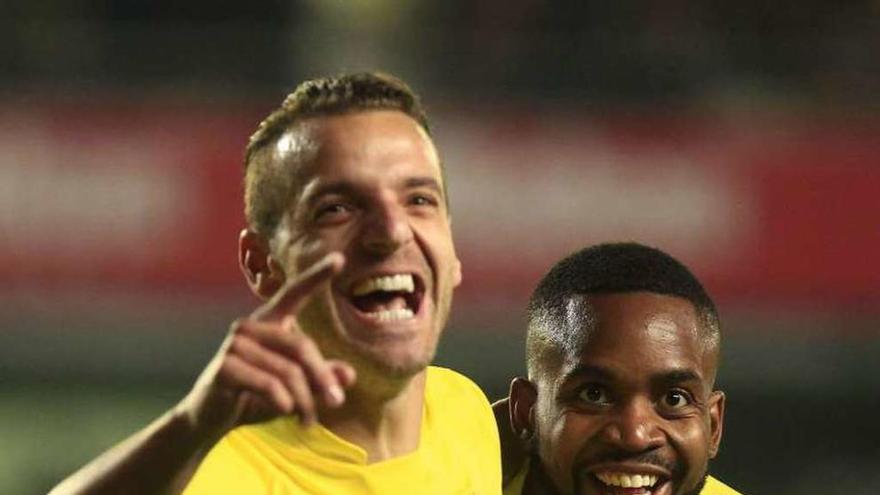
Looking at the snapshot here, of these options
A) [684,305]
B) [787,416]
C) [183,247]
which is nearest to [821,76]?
[787,416]

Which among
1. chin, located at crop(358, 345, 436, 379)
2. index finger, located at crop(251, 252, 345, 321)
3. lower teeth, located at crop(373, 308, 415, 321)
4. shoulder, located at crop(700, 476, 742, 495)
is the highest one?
index finger, located at crop(251, 252, 345, 321)

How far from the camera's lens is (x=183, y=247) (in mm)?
7324

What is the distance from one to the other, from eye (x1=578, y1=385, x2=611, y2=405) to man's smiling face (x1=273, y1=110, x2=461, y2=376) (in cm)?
48

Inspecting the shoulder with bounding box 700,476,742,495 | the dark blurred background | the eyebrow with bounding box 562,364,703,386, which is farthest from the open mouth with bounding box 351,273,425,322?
the dark blurred background

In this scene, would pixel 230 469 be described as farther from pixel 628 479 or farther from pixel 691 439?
pixel 691 439

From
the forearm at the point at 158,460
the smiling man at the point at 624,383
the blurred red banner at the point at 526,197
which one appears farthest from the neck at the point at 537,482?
the blurred red banner at the point at 526,197

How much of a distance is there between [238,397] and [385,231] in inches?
21.1

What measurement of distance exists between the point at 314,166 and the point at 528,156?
4.63m

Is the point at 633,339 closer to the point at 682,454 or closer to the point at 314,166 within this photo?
the point at 682,454

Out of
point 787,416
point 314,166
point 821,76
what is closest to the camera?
point 314,166

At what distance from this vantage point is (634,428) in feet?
10.2

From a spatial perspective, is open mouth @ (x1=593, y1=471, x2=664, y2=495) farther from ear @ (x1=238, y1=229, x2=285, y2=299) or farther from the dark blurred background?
the dark blurred background

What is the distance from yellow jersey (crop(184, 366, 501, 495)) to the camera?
2625mm

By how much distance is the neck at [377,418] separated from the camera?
9.09ft
